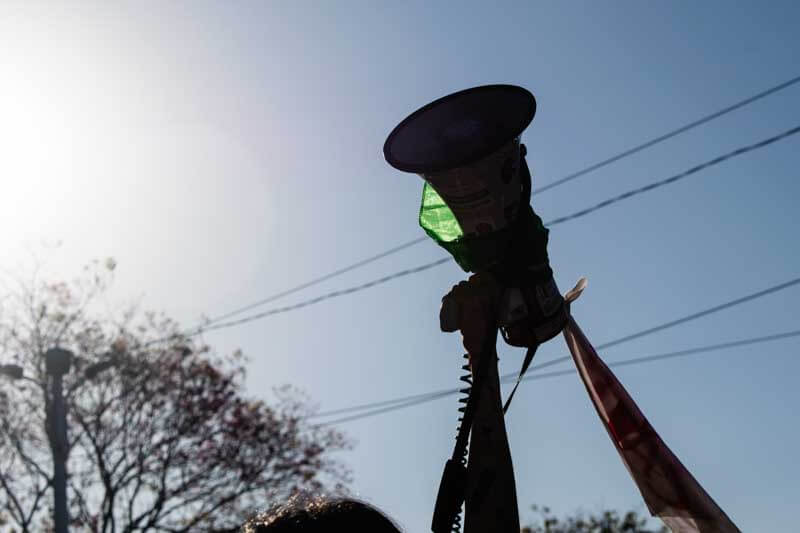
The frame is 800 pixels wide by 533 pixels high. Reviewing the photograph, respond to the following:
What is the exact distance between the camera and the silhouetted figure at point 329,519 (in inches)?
74.0

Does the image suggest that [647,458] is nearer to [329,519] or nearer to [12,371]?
[329,519]

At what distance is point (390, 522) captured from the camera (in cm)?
194

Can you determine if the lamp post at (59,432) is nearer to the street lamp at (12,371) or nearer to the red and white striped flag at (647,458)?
the street lamp at (12,371)

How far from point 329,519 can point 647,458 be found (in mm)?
1226

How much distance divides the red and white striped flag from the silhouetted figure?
107cm

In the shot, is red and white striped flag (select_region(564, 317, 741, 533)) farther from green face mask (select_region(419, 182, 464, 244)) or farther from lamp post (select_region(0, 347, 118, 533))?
lamp post (select_region(0, 347, 118, 533))

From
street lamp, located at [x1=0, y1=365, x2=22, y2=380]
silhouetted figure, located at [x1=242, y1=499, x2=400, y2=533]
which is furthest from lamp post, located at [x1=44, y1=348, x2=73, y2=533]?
silhouetted figure, located at [x1=242, y1=499, x2=400, y2=533]

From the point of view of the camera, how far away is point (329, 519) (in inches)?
74.4

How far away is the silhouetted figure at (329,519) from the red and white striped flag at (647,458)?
1.07m

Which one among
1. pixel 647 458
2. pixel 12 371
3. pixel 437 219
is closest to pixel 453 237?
pixel 437 219

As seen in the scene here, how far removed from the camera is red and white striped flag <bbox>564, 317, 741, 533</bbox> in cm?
273

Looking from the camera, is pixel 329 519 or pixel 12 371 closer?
pixel 329 519

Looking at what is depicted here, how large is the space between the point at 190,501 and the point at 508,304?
51.5 feet

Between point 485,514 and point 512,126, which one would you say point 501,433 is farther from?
point 512,126
